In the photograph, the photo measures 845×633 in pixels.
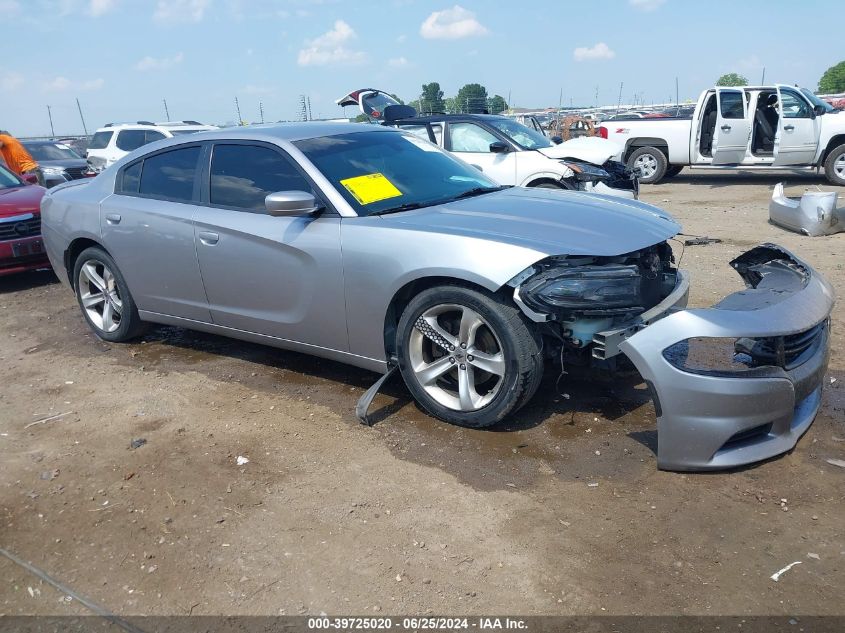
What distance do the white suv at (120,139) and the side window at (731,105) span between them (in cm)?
1110

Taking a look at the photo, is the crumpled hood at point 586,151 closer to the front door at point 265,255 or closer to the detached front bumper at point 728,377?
the front door at point 265,255

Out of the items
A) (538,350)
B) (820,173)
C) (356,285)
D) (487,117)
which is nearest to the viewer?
(538,350)

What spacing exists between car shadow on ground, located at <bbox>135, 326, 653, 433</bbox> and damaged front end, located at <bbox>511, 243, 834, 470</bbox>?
494 millimetres

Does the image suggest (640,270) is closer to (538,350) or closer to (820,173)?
(538,350)

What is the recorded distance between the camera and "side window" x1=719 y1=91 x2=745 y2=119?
13906 millimetres

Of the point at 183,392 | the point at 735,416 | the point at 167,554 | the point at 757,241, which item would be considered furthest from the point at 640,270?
the point at 757,241

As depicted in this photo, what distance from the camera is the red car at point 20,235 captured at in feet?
24.7

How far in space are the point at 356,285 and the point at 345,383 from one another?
917 millimetres

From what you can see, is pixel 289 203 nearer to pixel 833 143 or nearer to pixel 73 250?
pixel 73 250

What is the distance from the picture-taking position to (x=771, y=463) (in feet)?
10.7

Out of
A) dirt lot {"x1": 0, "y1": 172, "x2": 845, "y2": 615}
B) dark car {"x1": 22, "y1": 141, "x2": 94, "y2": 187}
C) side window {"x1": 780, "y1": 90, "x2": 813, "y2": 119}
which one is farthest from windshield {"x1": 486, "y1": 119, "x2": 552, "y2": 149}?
dark car {"x1": 22, "y1": 141, "x2": 94, "y2": 187}

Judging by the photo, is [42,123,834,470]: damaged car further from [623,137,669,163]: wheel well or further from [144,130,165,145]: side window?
[623,137,669,163]: wheel well

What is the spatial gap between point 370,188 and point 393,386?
1272mm

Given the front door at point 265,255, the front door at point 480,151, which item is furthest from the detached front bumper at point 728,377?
the front door at point 480,151
